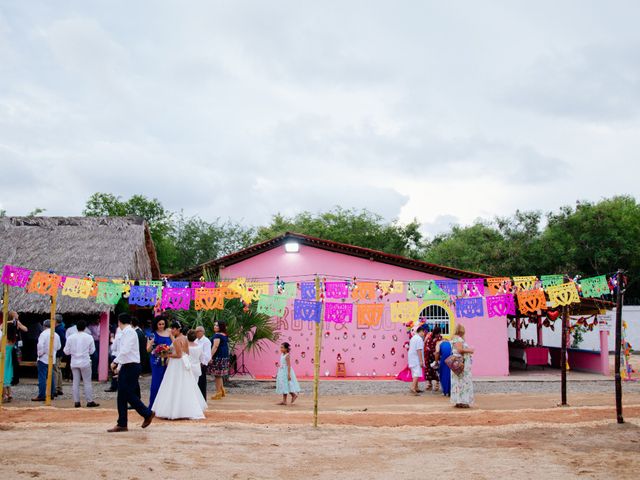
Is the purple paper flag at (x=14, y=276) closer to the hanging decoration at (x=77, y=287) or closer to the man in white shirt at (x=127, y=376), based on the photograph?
the hanging decoration at (x=77, y=287)

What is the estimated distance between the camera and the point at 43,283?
12383mm

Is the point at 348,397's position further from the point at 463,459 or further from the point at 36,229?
the point at 36,229

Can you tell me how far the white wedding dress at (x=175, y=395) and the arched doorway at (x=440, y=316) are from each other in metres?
11.8

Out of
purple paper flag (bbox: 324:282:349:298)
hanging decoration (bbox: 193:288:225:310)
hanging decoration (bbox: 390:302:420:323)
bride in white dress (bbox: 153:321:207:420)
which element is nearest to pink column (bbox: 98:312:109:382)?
hanging decoration (bbox: 193:288:225:310)

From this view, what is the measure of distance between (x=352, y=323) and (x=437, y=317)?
2907 mm

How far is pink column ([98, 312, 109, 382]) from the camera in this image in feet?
61.4

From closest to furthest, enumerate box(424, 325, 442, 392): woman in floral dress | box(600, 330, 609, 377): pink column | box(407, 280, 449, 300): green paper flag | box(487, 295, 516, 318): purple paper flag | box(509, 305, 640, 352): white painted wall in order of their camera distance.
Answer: box(487, 295, 516, 318): purple paper flag
box(424, 325, 442, 392): woman in floral dress
box(407, 280, 449, 300): green paper flag
box(600, 330, 609, 377): pink column
box(509, 305, 640, 352): white painted wall

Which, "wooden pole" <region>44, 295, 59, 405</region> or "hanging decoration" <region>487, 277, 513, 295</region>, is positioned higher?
"hanging decoration" <region>487, 277, 513, 295</region>

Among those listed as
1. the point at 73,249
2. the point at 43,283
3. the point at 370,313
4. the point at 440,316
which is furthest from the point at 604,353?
the point at 73,249

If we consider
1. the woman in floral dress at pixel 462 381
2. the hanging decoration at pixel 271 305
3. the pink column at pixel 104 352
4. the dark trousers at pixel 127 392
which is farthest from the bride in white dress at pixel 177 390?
the pink column at pixel 104 352

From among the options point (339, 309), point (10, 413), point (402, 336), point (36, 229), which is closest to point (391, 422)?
point (339, 309)

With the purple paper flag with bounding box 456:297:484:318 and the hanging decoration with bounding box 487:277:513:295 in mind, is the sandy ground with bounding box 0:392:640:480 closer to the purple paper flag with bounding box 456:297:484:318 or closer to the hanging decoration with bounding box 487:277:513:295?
the purple paper flag with bounding box 456:297:484:318

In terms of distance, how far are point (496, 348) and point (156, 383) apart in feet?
43.9

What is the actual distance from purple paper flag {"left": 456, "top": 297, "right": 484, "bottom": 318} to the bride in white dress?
7185mm
